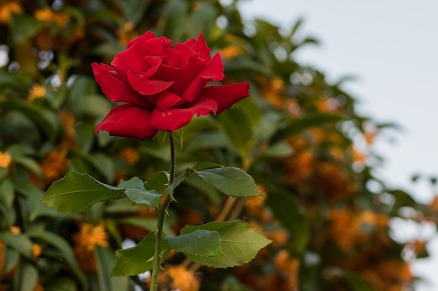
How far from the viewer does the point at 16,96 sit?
132cm

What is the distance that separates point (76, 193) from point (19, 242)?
1.56 feet

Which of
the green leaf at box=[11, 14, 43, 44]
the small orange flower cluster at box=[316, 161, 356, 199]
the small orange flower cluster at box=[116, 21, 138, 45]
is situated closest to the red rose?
the green leaf at box=[11, 14, 43, 44]

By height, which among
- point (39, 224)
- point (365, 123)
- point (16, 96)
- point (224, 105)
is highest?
point (365, 123)

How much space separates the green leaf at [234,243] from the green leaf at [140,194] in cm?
7

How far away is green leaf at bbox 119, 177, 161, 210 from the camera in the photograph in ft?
1.83

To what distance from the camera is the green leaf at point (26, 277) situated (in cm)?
102

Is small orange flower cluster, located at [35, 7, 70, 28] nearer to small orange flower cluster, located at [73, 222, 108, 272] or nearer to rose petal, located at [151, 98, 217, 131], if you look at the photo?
small orange flower cluster, located at [73, 222, 108, 272]

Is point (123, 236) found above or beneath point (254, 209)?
beneath

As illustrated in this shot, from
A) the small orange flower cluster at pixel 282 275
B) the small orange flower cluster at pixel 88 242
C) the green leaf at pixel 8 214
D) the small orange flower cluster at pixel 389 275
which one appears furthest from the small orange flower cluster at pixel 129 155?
the small orange flower cluster at pixel 389 275

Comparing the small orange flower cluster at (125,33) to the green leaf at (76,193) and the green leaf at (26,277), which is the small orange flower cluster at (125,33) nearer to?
the green leaf at (26,277)

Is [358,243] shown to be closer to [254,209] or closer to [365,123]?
[365,123]

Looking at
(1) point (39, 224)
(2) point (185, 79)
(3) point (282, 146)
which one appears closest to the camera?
(2) point (185, 79)

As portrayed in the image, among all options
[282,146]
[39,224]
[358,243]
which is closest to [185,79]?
[39,224]

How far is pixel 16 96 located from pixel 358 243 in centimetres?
103
